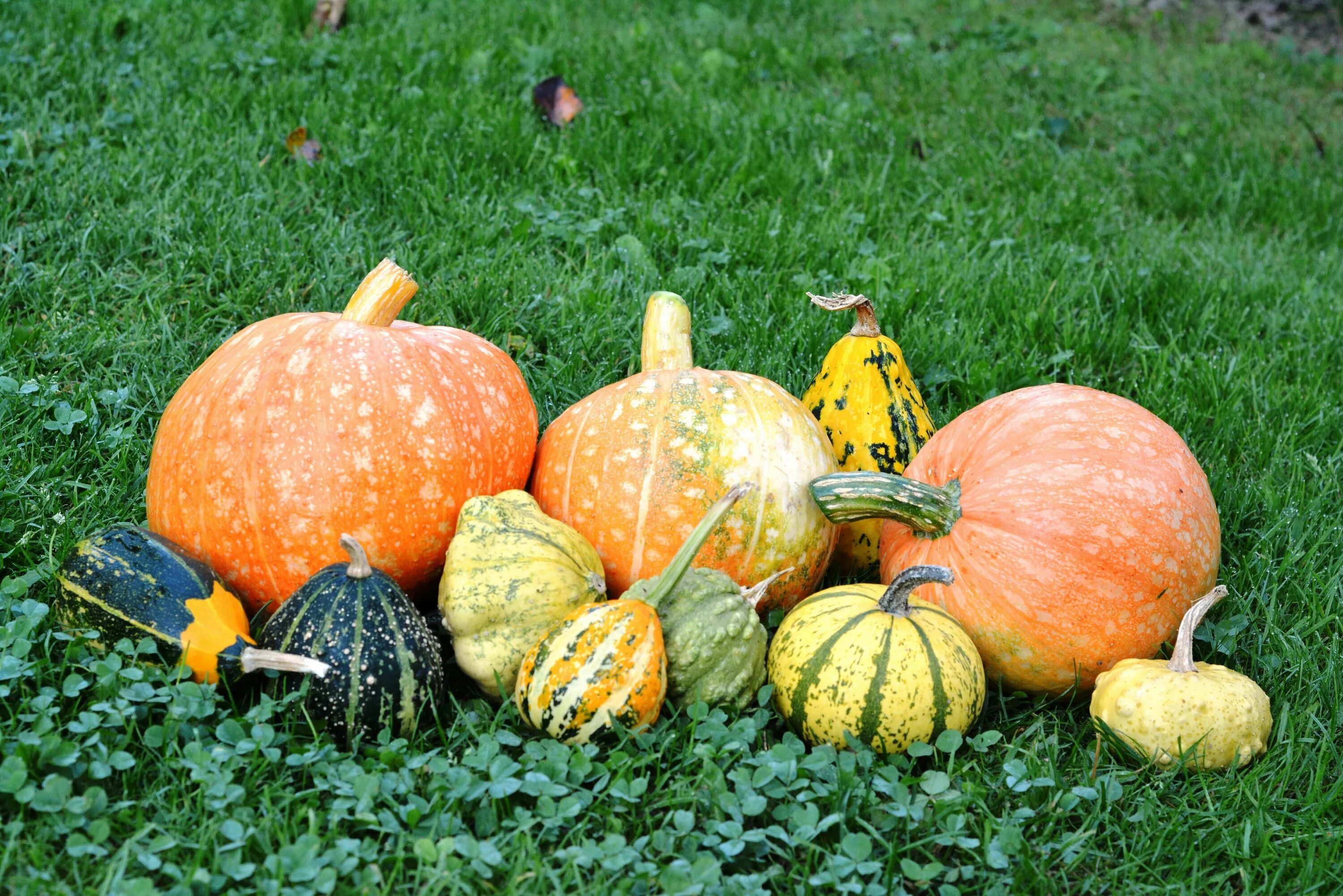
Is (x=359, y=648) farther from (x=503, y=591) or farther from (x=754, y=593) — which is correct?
(x=754, y=593)

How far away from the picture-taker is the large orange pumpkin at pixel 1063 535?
9.72 feet

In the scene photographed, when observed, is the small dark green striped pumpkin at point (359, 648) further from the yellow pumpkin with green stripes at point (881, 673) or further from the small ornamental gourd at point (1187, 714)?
the small ornamental gourd at point (1187, 714)

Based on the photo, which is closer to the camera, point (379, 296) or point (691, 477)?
point (691, 477)

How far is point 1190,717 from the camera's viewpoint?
2.77 metres

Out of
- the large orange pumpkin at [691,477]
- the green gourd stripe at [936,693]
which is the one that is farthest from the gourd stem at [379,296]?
the green gourd stripe at [936,693]

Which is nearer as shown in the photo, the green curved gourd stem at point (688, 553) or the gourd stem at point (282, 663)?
the gourd stem at point (282, 663)

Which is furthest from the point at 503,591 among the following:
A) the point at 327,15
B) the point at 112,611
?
the point at 327,15

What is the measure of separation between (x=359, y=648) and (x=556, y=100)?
4118 mm

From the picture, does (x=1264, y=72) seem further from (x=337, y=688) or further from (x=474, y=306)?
(x=337, y=688)

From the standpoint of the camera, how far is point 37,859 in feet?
7.04

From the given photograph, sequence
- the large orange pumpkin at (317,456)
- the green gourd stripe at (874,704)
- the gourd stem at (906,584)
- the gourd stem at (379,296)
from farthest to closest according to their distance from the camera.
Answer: the gourd stem at (379,296)
the large orange pumpkin at (317,456)
the gourd stem at (906,584)
the green gourd stripe at (874,704)

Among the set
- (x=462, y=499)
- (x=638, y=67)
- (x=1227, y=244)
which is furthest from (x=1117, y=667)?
(x=638, y=67)

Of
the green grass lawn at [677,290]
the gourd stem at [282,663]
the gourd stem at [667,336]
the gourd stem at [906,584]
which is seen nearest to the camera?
the green grass lawn at [677,290]

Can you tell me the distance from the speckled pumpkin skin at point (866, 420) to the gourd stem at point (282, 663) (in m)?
1.63
